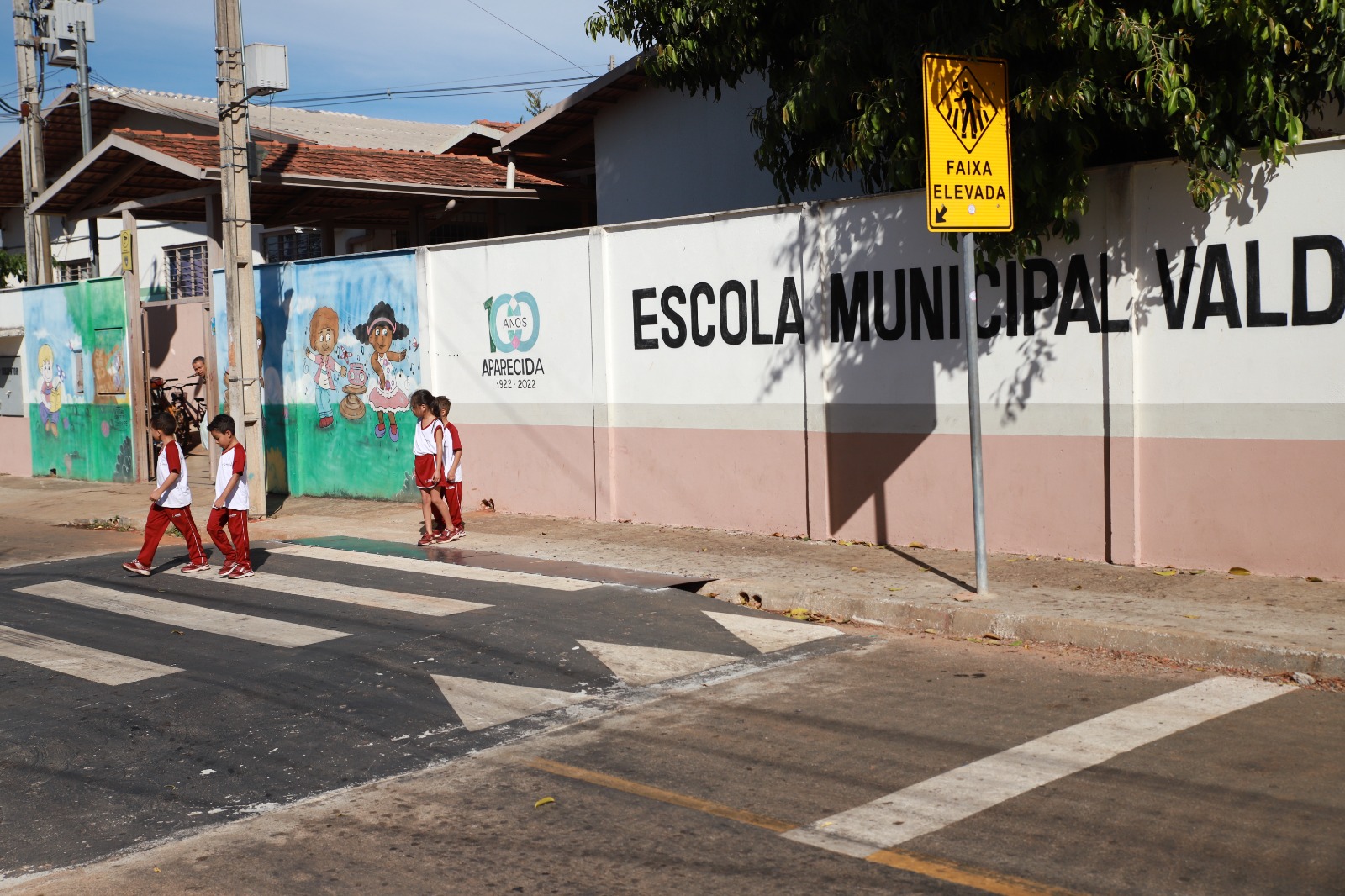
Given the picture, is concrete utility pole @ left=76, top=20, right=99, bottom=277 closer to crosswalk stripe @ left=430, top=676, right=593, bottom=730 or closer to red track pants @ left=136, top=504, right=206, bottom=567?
red track pants @ left=136, top=504, right=206, bottom=567

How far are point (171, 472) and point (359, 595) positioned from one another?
232 centimetres

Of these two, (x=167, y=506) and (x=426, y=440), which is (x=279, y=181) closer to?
(x=426, y=440)

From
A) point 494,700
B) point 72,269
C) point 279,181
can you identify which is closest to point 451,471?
point 279,181

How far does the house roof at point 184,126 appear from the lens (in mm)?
Result: 26609

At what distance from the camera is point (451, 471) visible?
1274 centimetres

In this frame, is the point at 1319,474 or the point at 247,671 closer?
the point at 247,671

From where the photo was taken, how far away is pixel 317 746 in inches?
251

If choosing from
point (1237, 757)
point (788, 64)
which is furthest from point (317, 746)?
point (788, 64)

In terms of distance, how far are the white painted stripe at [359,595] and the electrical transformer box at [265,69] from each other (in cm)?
561

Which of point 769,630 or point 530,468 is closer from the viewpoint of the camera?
point 769,630

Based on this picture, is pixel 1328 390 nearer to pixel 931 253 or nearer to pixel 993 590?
pixel 993 590

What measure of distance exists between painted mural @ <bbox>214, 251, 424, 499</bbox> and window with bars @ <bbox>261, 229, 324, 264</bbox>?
9038 millimetres

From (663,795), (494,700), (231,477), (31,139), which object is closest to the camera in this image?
(663,795)

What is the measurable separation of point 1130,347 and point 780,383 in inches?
128
